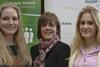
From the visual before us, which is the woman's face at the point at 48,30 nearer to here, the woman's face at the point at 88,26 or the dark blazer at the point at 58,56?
the dark blazer at the point at 58,56

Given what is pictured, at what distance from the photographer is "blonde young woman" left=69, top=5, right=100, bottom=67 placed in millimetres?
3480

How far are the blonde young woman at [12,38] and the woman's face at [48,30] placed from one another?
1.07 feet

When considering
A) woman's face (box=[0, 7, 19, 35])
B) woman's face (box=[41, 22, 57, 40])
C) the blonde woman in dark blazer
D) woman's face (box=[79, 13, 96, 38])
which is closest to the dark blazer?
the blonde woman in dark blazer

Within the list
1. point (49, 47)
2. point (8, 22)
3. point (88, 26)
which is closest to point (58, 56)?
point (49, 47)

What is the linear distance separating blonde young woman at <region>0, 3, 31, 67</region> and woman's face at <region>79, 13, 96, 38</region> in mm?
689

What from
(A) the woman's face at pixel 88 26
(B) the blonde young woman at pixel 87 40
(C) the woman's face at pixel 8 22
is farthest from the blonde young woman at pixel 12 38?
(A) the woman's face at pixel 88 26

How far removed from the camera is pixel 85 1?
18.0ft

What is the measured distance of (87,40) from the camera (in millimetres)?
3596

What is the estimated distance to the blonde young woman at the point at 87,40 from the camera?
348 cm

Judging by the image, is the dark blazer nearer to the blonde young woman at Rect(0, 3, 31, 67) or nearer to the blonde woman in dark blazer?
the blonde woman in dark blazer

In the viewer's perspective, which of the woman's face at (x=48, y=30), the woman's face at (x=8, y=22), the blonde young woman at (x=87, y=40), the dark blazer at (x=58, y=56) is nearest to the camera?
the blonde young woman at (x=87, y=40)

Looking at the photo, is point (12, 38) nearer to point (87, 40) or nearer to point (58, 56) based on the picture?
point (58, 56)

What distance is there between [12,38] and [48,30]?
466mm

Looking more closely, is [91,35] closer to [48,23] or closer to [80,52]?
[80,52]
